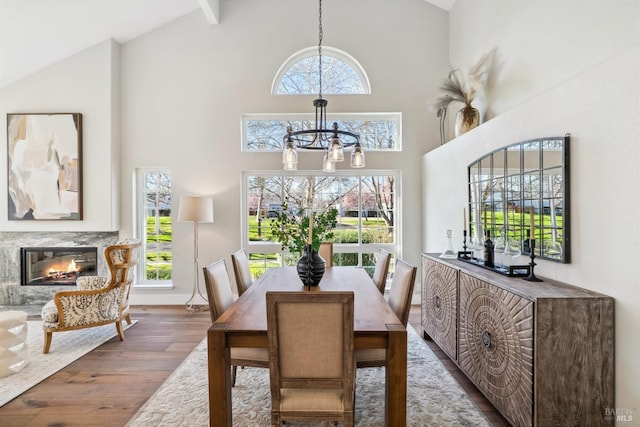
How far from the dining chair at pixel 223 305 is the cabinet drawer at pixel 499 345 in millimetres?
1429

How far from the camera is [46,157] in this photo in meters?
4.33

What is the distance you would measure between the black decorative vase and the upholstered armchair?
205 cm

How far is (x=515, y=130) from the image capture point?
8.09ft

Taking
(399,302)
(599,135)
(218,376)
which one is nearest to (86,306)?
(218,376)

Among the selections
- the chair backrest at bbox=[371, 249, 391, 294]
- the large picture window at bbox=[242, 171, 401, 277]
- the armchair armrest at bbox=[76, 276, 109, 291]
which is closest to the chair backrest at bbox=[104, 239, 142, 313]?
the armchair armrest at bbox=[76, 276, 109, 291]

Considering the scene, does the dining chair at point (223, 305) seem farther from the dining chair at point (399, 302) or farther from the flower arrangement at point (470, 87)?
the flower arrangement at point (470, 87)

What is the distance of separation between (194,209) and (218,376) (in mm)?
2822

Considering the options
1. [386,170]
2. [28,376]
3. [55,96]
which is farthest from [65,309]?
[386,170]

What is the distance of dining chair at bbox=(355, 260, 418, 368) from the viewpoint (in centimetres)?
202

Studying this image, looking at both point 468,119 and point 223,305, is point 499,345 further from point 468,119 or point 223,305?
point 468,119

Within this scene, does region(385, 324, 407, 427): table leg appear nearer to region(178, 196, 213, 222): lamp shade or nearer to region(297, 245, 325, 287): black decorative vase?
region(297, 245, 325, 287): black decorative vase

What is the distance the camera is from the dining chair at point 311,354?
1479mm

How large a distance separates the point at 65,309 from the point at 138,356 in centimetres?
86

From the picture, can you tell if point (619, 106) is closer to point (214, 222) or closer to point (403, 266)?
point (403, 266)
